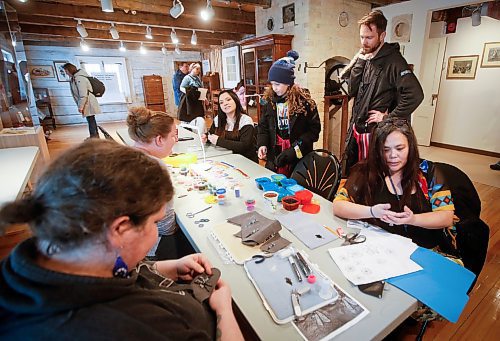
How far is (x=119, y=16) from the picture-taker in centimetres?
506

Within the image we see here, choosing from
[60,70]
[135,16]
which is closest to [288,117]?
[135,16]

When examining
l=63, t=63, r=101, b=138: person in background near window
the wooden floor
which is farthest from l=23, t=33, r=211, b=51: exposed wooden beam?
the wooden floor

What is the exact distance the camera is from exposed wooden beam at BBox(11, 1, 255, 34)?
4.43 meters

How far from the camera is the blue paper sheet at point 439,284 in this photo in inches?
31.7

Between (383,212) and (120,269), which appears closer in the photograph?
(120,269)

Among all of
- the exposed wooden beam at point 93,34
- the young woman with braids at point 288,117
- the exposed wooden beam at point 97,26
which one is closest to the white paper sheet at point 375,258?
the young woman with braids at point 288,117

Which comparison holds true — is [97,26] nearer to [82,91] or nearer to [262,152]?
[82,91]

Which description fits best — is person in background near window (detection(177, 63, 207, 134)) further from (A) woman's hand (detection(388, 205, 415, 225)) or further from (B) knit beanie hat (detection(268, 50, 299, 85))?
(A) woman's hand (detection(388, 205, 415, 225))

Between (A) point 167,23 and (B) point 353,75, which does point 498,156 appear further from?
(A) point 167,23

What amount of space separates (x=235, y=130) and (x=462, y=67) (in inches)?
171

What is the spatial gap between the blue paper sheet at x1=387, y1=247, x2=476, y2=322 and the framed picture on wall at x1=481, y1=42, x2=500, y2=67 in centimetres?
479

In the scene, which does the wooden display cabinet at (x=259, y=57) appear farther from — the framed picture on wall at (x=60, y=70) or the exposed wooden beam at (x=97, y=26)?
the framed picture on wall at (x=60, y=70)

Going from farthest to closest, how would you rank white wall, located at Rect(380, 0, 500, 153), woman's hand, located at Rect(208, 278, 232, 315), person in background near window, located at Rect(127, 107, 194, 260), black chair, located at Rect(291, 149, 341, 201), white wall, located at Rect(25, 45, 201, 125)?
white wall, located at Rect(25, 45, 201, 125) → white wall, located at Rect(380, 0, 500, 153) → black chair, located at Rect(291, 149, 341, 201) → person in background near window, located at Rect(127, 107, 194, 260) → woman's hand, located at Rect(208, 278, 232, 315)

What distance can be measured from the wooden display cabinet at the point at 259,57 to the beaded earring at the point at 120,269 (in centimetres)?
406
